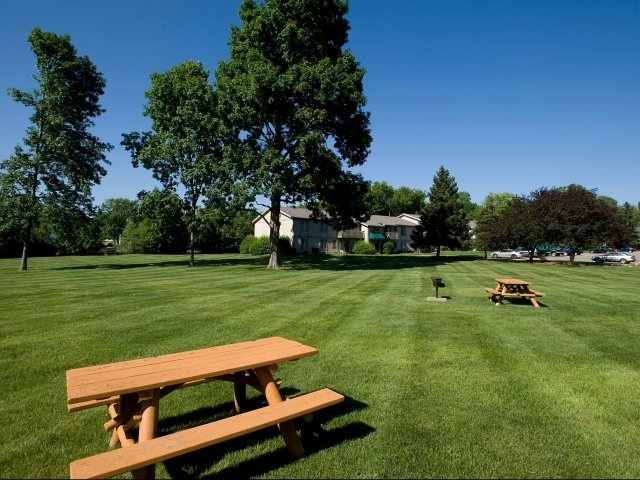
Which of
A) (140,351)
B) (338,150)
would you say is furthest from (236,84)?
(140,351)

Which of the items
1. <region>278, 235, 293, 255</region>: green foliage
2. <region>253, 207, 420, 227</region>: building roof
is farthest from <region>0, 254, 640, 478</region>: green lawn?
<region>253, 207, 420, 227</region>: building roof

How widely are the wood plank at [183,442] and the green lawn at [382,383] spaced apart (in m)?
0.54

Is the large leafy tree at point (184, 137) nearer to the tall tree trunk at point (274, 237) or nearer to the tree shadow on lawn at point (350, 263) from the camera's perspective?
the tall tree trunk at point (274, 237)

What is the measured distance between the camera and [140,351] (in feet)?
25.5

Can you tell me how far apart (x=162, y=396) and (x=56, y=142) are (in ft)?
107

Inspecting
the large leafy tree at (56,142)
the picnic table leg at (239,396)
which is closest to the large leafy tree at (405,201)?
the large leafy tree at (56,142)

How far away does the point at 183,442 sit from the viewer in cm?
346

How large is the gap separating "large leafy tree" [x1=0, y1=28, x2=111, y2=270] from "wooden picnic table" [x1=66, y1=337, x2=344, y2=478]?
2999 centimetres

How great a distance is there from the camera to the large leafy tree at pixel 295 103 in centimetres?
2766

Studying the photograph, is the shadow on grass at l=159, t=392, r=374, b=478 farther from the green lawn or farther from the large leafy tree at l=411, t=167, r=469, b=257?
the large leafy tree at l=411, t=167, r=469, b=257

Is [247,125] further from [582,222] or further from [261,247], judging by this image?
[582,222]

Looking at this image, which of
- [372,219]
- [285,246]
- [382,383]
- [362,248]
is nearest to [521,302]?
[382,383]

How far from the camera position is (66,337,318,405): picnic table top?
377 centimetres

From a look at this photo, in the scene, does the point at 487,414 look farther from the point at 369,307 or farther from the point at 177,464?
the point at 369,307
